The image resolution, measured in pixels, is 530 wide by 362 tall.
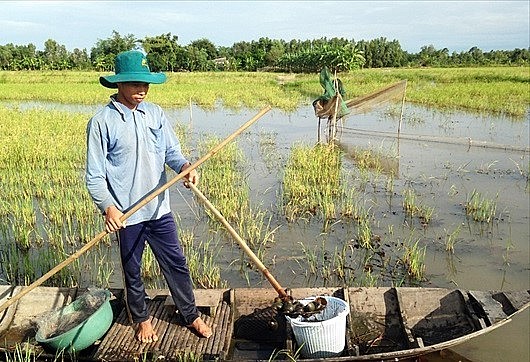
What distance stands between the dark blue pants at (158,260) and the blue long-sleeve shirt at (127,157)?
0.08 m

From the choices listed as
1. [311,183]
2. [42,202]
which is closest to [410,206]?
[311,183]

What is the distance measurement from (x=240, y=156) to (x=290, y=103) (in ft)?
29.1

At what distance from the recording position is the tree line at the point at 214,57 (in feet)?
140

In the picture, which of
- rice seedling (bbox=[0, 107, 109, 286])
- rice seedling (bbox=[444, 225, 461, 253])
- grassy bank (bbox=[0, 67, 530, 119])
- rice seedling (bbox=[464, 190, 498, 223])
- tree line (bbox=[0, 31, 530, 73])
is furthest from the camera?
tree line (bbox=[0, 31, 530, 73])

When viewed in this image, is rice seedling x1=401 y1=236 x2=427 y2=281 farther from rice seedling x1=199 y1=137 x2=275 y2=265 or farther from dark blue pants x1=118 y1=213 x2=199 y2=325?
dark blue pants x1=118 y1=213 x2=199 y2=325

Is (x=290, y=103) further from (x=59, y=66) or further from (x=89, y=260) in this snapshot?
(x=59, y=66)

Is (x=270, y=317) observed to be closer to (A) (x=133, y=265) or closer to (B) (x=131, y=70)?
(A) (x=133, y=265)

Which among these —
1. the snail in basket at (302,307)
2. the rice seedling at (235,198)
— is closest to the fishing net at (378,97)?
the rice seedling at (235,198)

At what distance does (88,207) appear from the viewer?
571cm

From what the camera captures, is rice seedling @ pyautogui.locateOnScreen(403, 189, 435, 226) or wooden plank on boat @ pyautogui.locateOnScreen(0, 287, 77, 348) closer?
wooden plank on boat @ pyautogui.locateOnScreen(0, 287, 77, 348)

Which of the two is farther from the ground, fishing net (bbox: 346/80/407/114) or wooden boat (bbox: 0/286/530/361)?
fishing net (bbox: 346/80/407/114)

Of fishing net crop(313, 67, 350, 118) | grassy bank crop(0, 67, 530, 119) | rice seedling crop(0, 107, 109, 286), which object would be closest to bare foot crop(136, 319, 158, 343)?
rice seedling crop(0, 107, 109, 286)

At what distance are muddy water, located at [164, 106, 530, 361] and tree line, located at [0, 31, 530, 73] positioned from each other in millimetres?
26380

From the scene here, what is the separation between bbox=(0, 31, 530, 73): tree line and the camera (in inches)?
1674
